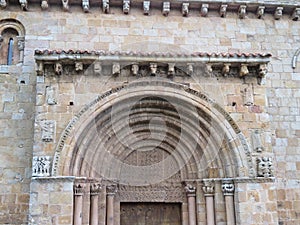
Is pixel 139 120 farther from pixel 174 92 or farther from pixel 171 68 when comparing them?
pixel 171 68

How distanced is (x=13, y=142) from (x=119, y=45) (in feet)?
8.88

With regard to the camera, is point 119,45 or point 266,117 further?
point 119,45

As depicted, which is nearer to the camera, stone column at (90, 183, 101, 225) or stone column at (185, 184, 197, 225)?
stone column at (90, 183, 101, 225)

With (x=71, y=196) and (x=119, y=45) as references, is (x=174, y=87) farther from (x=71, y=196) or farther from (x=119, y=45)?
(x=71, y=196)

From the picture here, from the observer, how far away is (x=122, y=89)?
6.27 m

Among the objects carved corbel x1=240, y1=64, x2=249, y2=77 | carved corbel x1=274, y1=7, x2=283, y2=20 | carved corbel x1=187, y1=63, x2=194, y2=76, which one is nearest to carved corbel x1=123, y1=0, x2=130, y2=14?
carved corbel x1=187, y1=63, x2=194, y2=76

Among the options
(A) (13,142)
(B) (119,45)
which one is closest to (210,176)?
(B) (119,45)

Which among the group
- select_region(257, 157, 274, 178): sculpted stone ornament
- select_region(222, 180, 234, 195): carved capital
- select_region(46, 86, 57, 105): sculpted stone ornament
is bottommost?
select_region(222, 180, 234, 195): carved capital

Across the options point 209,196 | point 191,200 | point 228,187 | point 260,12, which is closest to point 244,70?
point 228,187

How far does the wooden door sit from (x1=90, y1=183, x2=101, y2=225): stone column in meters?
0.68

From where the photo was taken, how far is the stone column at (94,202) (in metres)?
6.10

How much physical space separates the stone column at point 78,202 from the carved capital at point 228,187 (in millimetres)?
2312

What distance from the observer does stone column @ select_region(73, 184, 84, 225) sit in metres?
5.78

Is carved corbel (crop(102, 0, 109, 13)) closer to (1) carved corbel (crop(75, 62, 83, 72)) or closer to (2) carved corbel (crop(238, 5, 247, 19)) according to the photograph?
(1) carved corbel (crop(75, 62, 83, 72))
